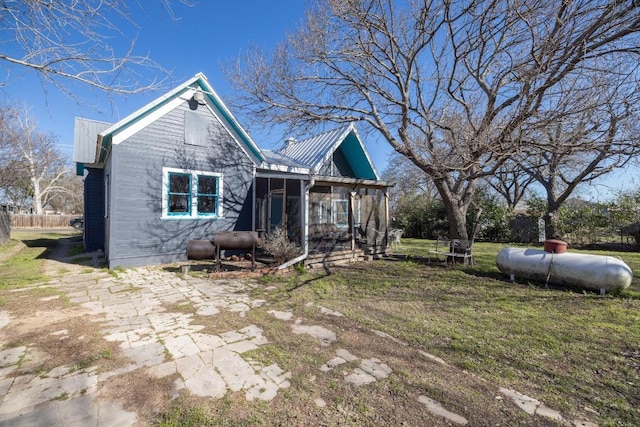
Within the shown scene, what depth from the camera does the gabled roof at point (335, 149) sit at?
13641mm

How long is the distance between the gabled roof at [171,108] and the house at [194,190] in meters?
0.03

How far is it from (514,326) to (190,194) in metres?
9.16

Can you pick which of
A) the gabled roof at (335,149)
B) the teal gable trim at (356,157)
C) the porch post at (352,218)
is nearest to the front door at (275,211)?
the gabled roof at (335,149)

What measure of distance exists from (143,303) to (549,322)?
6.98 m

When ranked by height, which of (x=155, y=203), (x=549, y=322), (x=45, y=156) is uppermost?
(x=45, y=156)

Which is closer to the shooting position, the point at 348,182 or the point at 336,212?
the point at 348,182

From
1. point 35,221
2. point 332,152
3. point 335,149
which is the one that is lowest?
point 35,221

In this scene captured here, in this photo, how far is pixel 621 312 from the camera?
523 centimetres

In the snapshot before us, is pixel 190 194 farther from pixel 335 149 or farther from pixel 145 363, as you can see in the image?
pixel 335 149

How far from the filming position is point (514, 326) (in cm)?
453

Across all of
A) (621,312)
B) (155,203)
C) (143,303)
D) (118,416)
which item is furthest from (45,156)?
(621,312)

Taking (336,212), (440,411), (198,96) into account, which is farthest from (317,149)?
(440,411)

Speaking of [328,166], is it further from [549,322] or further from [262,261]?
[549,322]

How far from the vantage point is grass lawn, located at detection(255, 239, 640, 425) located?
9.57ft
